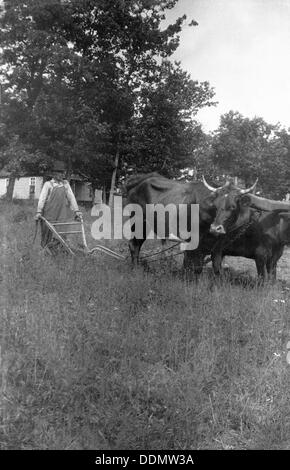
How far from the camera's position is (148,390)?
4152mm

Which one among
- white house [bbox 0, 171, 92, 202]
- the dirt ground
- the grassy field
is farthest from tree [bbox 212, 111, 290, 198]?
the grassy field

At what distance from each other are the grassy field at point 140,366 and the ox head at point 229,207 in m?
1.48

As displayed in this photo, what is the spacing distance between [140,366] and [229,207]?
13.3ft

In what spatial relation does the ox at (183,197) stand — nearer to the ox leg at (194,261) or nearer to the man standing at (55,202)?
the ox leg at (194,261)

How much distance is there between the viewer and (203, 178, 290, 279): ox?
8.00m

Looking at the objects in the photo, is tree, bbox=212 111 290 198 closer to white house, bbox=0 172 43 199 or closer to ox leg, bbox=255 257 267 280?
white house, bbox=0 172 43 199

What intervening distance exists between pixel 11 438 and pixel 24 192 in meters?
53.4

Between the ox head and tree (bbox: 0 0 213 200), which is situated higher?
tree (bbox: 0 0 213 200)

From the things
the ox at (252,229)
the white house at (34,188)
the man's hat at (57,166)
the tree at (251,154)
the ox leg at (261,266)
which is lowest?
the ox leg at (261,266)

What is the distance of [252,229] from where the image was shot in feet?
27.5

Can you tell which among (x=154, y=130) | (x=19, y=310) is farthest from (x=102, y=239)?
(x=154, y=130)

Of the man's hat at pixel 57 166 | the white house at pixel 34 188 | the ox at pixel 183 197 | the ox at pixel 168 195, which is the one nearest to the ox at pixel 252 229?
the ox at pixel 183 197

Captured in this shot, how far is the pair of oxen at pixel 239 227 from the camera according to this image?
315 inches
